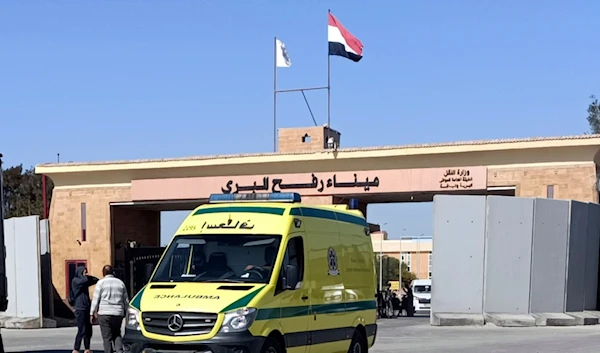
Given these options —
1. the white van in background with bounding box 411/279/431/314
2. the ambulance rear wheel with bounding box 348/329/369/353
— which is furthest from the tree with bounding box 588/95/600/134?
the ambulance rear wheel with bounding box 348/329/369/353

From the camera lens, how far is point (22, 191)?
67.6 m

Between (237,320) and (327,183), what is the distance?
2387 centimetres

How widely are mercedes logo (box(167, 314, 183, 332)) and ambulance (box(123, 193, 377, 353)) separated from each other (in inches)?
0.5

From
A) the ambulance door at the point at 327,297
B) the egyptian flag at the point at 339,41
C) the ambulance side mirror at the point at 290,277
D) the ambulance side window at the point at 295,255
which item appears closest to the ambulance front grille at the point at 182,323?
the ambulance side mirror at the point at 290,277

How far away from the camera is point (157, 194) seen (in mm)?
36688

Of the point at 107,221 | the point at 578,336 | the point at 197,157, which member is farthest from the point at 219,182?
the point at 578,336

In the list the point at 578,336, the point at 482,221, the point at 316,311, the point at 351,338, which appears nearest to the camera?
the point at 316,311

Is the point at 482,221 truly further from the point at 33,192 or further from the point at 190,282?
the point at 33,192

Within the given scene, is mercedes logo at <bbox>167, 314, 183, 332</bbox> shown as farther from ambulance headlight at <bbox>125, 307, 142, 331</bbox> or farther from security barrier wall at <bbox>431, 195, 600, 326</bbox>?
security barrier wall at <bbox>431, 195, 600, 326</bbox>

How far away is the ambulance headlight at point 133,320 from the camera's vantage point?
10492mm

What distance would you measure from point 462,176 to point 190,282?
22.1 metres

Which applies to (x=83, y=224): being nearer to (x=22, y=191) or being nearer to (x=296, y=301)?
(x=296, y=301)

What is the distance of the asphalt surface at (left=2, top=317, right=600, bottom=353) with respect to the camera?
1723cm

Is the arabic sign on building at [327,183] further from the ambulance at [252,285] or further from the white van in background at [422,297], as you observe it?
the white van in background at [422,297]
